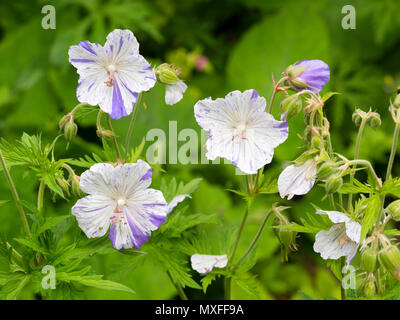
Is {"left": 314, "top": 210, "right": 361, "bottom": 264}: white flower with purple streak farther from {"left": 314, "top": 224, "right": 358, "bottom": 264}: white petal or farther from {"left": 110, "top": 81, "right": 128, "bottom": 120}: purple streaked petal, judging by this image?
{"left": 110, "top": 81, "right": 128, "bottom": 120}: purple streaked petal

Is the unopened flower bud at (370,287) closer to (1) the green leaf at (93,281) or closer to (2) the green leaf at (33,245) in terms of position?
(1) the green leaf at (93,281)

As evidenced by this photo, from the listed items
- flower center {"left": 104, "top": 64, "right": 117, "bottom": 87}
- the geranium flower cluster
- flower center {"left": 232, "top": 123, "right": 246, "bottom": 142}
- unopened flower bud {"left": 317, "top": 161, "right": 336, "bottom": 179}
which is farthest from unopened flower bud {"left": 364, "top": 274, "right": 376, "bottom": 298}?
flower center {"left": 104, "top": 64, "right": 117, "bottom": 87}

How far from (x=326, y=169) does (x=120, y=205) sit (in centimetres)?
33

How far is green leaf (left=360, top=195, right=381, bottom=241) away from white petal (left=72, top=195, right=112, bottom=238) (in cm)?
40

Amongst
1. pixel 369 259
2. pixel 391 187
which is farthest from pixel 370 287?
pixel 391 187

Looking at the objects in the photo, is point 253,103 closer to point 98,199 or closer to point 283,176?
point 283,176

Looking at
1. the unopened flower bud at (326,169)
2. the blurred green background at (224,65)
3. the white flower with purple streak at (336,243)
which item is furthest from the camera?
the blurred green background at (224,65)

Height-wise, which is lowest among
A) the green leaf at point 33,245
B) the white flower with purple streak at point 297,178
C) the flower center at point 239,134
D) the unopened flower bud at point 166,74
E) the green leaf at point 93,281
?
the green leaf at point 93,281

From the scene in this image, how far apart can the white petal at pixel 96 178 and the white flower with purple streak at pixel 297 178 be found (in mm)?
274

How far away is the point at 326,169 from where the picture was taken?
0.80 meters

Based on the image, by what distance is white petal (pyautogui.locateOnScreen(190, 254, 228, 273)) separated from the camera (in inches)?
37.7

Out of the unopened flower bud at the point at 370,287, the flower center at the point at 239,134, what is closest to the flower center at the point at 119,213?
the flower center at the point at 239,134

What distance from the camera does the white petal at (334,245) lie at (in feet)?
2.98
